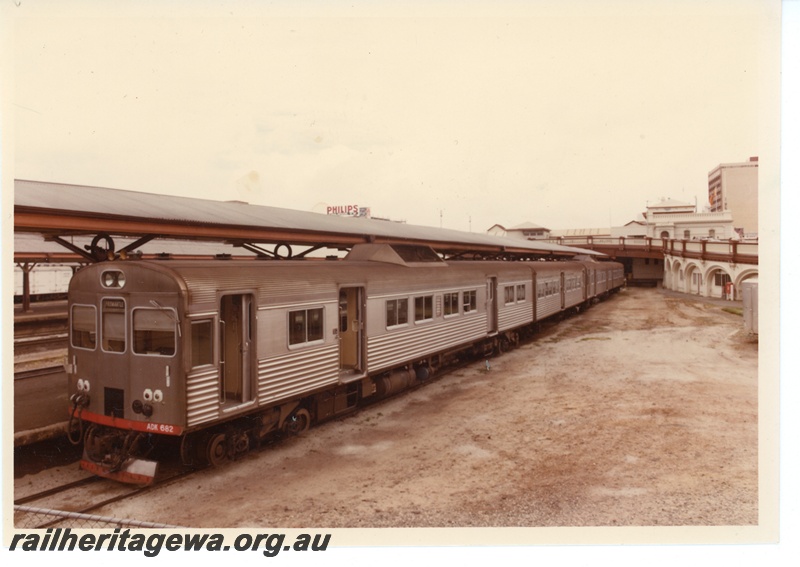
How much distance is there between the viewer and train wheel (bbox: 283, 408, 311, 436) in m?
9.30

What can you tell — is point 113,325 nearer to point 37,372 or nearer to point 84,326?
point 84,326

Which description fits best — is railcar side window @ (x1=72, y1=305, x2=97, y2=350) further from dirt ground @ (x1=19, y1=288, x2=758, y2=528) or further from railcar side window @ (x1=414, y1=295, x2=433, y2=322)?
railcar side window @ (x1=414, y1=295, x2=433, y2=322)

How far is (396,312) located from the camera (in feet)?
37.8

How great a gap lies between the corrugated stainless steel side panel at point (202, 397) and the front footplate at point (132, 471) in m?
1.01

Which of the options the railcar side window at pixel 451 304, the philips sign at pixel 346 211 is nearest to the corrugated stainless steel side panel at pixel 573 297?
the philips sign at pixel 346 211

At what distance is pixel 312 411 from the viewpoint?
9.84 meters

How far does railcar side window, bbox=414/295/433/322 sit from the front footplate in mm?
6526

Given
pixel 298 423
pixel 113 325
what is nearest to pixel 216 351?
pixel 113 325

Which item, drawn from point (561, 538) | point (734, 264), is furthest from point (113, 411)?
point (734, 264)

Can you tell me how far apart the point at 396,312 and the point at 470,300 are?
3.92m

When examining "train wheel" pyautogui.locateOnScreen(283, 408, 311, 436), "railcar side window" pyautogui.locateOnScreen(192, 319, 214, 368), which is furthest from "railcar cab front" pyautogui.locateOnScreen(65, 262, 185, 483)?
"train wheel" pyautogui.locateOnScreen(283, 408, 311, 436)

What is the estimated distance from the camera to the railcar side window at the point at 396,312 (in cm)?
1124

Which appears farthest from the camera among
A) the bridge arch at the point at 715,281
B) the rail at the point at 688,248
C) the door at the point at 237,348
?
the bridge arch at the point at 715,281

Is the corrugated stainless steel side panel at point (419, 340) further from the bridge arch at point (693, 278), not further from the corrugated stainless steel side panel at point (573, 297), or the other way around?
the bridge arch at point (693, 278)
